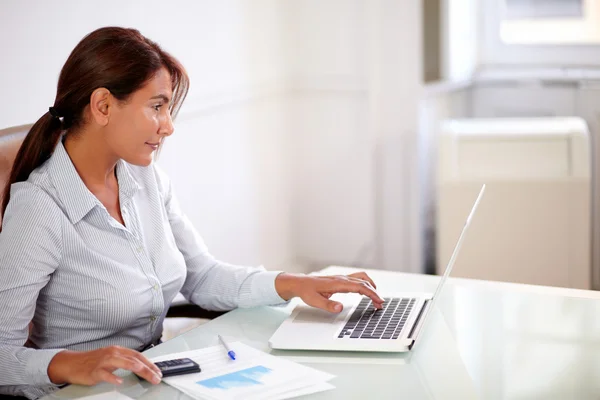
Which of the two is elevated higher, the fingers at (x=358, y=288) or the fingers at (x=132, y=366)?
the fingers at (x=132, y=366)

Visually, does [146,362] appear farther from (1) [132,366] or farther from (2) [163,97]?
(2) [163,97]

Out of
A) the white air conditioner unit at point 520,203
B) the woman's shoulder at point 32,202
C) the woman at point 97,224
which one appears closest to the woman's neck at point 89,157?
the woman at point 97,224

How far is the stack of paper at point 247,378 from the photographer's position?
1181 millimetres

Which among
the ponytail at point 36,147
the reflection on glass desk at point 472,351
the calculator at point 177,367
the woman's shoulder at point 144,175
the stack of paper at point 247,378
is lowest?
the reflection on glass desk at point 472,351

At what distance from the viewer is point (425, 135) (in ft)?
12.0

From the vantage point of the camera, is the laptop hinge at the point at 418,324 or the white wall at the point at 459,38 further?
the white wall at the point at 459,38

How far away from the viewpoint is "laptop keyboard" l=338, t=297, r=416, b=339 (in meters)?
1.38

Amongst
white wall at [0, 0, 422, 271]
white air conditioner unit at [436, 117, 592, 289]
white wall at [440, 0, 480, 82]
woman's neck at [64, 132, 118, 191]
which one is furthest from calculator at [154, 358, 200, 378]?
white wall at [440, 0, 480, 82]

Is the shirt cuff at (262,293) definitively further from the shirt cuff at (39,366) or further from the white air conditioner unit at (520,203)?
the white air conditioner unit at (520,203)

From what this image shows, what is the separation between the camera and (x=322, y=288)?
155 cm

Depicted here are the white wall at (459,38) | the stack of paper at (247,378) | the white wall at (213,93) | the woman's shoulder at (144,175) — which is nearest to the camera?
the stack of paper at (247,378)

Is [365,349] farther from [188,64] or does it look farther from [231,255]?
[231,255]

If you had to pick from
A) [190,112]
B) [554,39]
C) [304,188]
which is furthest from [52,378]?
Answer: [554,39]

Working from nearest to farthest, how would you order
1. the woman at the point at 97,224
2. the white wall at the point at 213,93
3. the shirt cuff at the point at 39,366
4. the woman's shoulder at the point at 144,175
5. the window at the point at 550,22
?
the shirt cuff at the point at 39,366
the woman at the point at 97,224
the woman's shoulder at the point at 144,175
the white wall at the point at 213,93
the window at the point at 550,22
